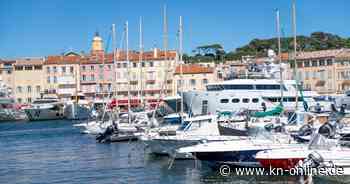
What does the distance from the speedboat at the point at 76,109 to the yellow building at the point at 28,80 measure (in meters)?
12.1

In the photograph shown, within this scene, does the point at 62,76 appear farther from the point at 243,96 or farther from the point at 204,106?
the point at 243,96

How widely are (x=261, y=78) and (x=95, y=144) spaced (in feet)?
68.2

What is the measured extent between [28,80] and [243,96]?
2869 inches

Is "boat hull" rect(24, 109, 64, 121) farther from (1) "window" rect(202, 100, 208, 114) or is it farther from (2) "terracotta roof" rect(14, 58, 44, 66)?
(1) "window" rect(202, 100, 208, 114)

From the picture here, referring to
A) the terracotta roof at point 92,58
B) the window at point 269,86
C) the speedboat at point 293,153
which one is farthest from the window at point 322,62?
the speedboat at point 293,153

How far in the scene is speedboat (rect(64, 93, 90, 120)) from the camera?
4368 inches

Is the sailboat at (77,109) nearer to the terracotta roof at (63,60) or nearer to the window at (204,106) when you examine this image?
the terracotta roof at (63,60)

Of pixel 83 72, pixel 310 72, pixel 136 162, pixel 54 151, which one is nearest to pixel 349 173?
pixel 136 162

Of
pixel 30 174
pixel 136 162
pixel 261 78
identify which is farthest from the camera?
pixel 261 78

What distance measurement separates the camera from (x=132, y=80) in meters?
111

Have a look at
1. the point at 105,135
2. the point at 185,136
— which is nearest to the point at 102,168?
the point at 185,136

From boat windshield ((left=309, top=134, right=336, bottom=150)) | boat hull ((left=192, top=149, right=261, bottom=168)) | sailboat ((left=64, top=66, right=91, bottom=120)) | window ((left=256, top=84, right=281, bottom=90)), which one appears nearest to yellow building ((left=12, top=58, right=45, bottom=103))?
Result: sailboat ((left=64, top=66, right=91, bottom=120))

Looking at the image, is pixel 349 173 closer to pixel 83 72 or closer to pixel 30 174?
pixel 30 174

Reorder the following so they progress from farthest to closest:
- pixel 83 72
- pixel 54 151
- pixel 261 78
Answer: pixel 83 72 → pixel 261 78 → pixel 54 151
